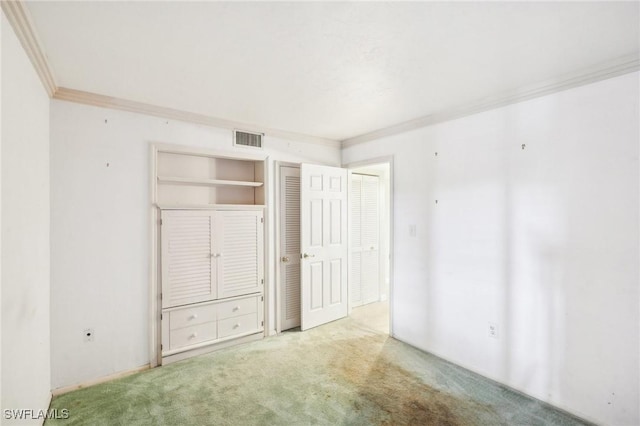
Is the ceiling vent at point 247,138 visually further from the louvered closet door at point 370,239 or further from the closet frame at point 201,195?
the louvered closet door at point 370,239

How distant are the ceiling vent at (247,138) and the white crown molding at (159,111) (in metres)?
0.04

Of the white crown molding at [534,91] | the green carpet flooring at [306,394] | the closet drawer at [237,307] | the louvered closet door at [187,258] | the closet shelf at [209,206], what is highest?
the white crown molding at [534,91]

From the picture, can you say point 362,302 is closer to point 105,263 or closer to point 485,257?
point 485,257

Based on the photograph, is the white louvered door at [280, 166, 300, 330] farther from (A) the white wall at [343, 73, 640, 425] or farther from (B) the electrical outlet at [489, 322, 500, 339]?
(B) the electrical outlet at [489, 322, 500, 339]

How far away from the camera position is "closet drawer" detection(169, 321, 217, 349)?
114 inches

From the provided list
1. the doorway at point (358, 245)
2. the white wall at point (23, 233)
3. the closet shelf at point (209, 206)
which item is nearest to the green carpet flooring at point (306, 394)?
the white wall at point (23, 233)

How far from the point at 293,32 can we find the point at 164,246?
2.20 meters

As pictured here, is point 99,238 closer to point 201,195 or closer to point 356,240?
point 201,195

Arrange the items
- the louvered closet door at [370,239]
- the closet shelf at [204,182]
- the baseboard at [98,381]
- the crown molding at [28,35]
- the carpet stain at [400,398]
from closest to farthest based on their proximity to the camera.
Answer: the crown molding at [28,35] → the carpet stain at [400,398] → the baseboard at [98,381] → the closet shelf at [204,182] → the louvered closet door at [370,239]

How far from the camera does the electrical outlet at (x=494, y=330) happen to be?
8.41 feet

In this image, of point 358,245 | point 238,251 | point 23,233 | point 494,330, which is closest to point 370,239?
point 358,245

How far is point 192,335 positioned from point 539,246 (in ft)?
10.3

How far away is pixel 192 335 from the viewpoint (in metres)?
2.99

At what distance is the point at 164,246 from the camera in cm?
287
